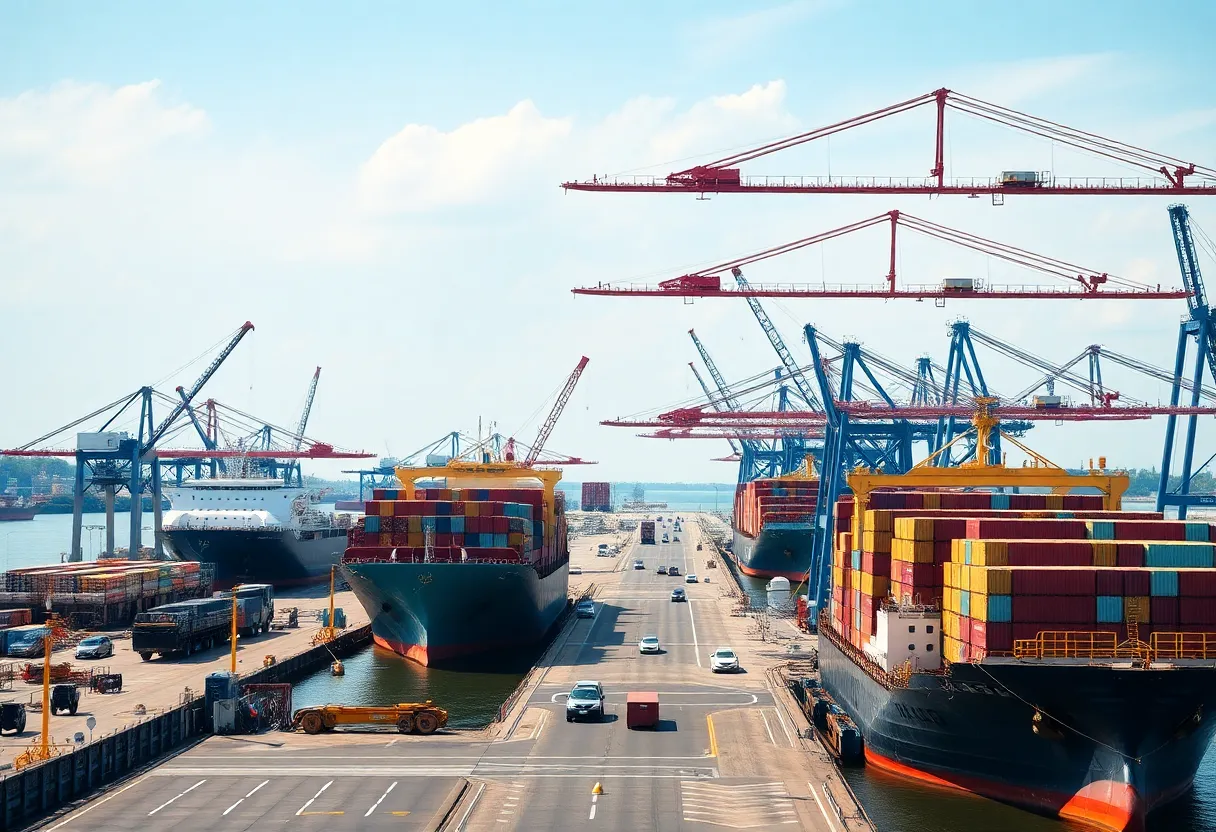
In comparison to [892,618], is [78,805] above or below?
below

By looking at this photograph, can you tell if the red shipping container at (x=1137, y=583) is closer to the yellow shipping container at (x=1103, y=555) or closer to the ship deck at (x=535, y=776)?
the yellow shipping container at (x=1103, y=555)

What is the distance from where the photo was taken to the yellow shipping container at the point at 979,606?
3666 cm

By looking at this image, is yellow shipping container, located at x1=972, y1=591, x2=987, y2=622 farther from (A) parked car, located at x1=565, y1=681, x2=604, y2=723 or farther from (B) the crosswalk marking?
(A) parked car, located at x1=565, y1=681, x2=604, y2=723

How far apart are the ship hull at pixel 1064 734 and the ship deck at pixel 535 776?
3.65m

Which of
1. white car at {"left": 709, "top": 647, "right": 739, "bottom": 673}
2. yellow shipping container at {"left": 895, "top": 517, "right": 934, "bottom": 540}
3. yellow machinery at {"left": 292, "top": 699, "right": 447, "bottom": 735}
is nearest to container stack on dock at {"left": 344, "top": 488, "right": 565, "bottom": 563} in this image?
white car at {"left": 709, "top": 647, "right": 739, "bottom": 673}

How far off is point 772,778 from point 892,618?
6495 millimetres

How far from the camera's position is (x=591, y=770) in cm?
3953

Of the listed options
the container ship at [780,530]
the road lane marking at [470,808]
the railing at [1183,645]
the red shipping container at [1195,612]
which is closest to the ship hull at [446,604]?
the road lane marking at [470,808]

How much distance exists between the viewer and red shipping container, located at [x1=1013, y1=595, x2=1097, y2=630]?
36.4 metres

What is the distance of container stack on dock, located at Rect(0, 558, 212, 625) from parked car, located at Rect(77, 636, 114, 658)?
9.99 metres

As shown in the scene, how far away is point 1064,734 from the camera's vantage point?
35969 mm

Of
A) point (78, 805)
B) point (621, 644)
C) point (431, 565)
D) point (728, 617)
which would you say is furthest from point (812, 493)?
point (78, 805)

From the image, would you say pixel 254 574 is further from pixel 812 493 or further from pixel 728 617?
pixel 812 493

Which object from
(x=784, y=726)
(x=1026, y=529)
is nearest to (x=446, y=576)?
(x=784, y=726)
